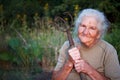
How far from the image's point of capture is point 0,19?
10.9 meters

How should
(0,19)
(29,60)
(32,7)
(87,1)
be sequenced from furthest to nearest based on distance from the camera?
(32,7) < (87,1) < (0,19) < (29,60)

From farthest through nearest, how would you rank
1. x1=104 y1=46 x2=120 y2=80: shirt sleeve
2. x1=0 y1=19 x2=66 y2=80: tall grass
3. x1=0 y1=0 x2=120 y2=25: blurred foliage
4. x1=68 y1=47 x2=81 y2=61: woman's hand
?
x1=0 y1=0 x2=120 y2=25: blurred foliage, x1=0 y1=19 x2=66 y2=80: tall grass, x1=104 y1=46 x2=120 y2=80: shirt sleeve, x1=68 y1=47 x2=81 y2=61: woman's hand

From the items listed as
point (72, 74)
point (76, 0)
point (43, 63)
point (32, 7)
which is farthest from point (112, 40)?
point (32, 7)

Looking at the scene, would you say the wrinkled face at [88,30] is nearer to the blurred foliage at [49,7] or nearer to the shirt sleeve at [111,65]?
the shirt sleeve at [111,65]

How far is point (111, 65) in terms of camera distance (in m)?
3.58

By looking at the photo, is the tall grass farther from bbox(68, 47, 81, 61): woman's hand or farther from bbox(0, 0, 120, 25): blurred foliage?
bbox(0, 0, 120, 25): blurred foliage

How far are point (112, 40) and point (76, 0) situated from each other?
4.70 meters

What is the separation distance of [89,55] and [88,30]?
265 millimetres

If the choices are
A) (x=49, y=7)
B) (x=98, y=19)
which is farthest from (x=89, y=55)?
(x=49, y=7)

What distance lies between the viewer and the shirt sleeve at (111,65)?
3.58m

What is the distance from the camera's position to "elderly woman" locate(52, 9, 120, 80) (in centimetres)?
352

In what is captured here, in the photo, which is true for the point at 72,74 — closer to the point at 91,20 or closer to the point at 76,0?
the point at 91,20

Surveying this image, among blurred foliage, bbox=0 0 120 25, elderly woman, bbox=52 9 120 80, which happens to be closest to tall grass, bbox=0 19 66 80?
elderly woman, bbox=52 9 120 80

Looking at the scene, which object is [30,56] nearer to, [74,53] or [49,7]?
[74,53]
